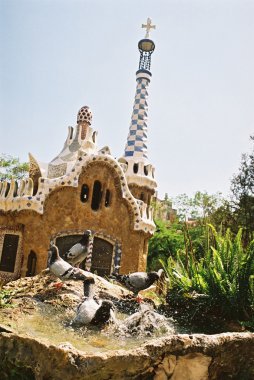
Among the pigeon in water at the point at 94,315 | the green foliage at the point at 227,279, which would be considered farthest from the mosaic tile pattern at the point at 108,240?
the pigeon in water at the point at 94,315

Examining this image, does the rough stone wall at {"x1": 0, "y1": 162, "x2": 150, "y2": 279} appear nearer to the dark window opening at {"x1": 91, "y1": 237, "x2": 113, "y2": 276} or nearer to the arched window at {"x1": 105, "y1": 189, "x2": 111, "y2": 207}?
the arched window at {"x1": 105, "y1": 189, "x2": 111, "y2": 207}

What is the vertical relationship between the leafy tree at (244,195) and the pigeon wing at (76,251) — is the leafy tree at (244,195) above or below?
above

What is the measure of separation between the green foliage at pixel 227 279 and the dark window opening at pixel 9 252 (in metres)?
7.27

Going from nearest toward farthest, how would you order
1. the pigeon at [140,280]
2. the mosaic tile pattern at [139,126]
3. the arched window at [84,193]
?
1. the pigeon at [140,280]
2. the arched window at [84,193]
3. the mosaic tile pattern at [139,126]

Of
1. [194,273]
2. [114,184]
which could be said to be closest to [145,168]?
[114,184]

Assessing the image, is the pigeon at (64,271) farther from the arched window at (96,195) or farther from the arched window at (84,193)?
the arched window at (96,195)

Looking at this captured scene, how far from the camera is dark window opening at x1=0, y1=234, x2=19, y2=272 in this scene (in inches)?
499

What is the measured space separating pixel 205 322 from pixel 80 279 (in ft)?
6.59

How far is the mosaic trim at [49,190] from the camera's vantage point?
1238cm

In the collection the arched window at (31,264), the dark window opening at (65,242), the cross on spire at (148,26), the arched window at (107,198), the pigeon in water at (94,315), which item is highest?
the cross on spire at (148,26)

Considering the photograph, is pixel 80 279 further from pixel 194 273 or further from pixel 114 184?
pixel 114 184

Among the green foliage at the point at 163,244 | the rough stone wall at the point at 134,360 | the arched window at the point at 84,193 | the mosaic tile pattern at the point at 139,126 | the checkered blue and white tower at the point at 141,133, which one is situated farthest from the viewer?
the green foliage at the point at 163,244

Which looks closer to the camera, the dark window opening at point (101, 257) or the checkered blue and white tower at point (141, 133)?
the dark window opening at point (101, 257)

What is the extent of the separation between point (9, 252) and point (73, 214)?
228cm
